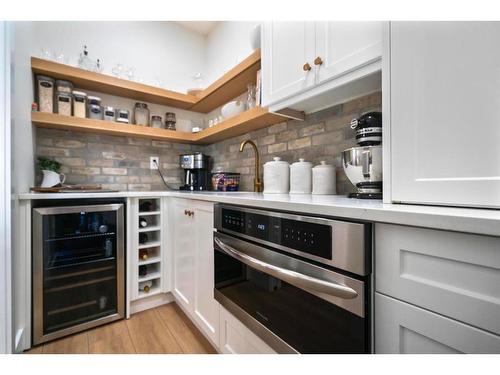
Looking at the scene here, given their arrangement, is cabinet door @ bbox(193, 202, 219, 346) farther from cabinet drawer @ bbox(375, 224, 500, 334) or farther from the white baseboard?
cabinet drawer @ bbox(375, 224, 500, 334)

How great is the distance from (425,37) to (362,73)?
0.26 m

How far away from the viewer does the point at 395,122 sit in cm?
67

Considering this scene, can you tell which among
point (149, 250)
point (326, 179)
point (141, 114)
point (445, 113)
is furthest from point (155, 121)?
point (445, 113)

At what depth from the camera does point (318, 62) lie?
1.00 metres

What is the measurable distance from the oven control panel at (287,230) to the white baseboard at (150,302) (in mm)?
1245

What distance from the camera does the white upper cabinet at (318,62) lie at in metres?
0.86

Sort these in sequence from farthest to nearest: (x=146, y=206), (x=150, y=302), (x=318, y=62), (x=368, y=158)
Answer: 1. (x=146, y=206)
2. (x=150, y=302)
3. (x=318, y=62)
4. (x=368, y=158)

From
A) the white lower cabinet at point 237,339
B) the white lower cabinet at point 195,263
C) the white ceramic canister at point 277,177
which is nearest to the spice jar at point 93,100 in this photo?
the white lower cabinet at point 195,263

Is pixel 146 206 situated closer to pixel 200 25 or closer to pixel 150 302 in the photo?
pixel 150 302

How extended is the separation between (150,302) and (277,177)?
144cm

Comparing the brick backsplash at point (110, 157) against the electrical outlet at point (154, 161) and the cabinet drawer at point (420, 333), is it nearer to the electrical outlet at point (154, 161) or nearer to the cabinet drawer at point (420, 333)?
the electrical outlet at point (154, 161)
